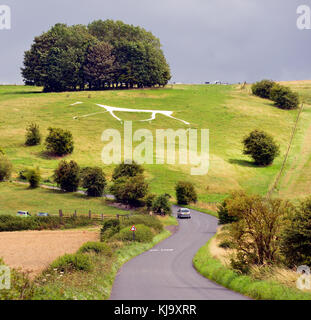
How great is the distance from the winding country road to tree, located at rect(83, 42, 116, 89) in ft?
364

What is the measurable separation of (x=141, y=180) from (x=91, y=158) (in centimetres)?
2239

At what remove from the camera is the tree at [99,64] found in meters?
147

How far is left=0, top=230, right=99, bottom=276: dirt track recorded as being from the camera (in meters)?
28.3

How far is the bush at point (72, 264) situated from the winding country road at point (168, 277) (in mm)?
1783

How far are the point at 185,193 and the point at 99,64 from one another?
86.3 metres

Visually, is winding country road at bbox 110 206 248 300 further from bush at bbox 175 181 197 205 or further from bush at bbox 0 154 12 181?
bush at bbox 0 154 12 181

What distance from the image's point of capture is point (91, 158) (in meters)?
86.2

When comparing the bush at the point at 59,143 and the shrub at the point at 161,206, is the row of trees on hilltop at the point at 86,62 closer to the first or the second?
the bush at the point at 59,143

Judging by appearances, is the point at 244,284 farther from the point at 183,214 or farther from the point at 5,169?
the point at 5,169

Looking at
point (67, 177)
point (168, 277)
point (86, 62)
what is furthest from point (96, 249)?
point (86, 62)

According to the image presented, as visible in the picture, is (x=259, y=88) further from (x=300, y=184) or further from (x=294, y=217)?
(x=294, y=217)

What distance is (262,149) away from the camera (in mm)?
90312

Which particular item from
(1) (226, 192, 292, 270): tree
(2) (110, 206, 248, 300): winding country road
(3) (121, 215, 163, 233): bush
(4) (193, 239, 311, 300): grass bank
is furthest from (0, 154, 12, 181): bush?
(1) (226, 192, 292, 270): tree
